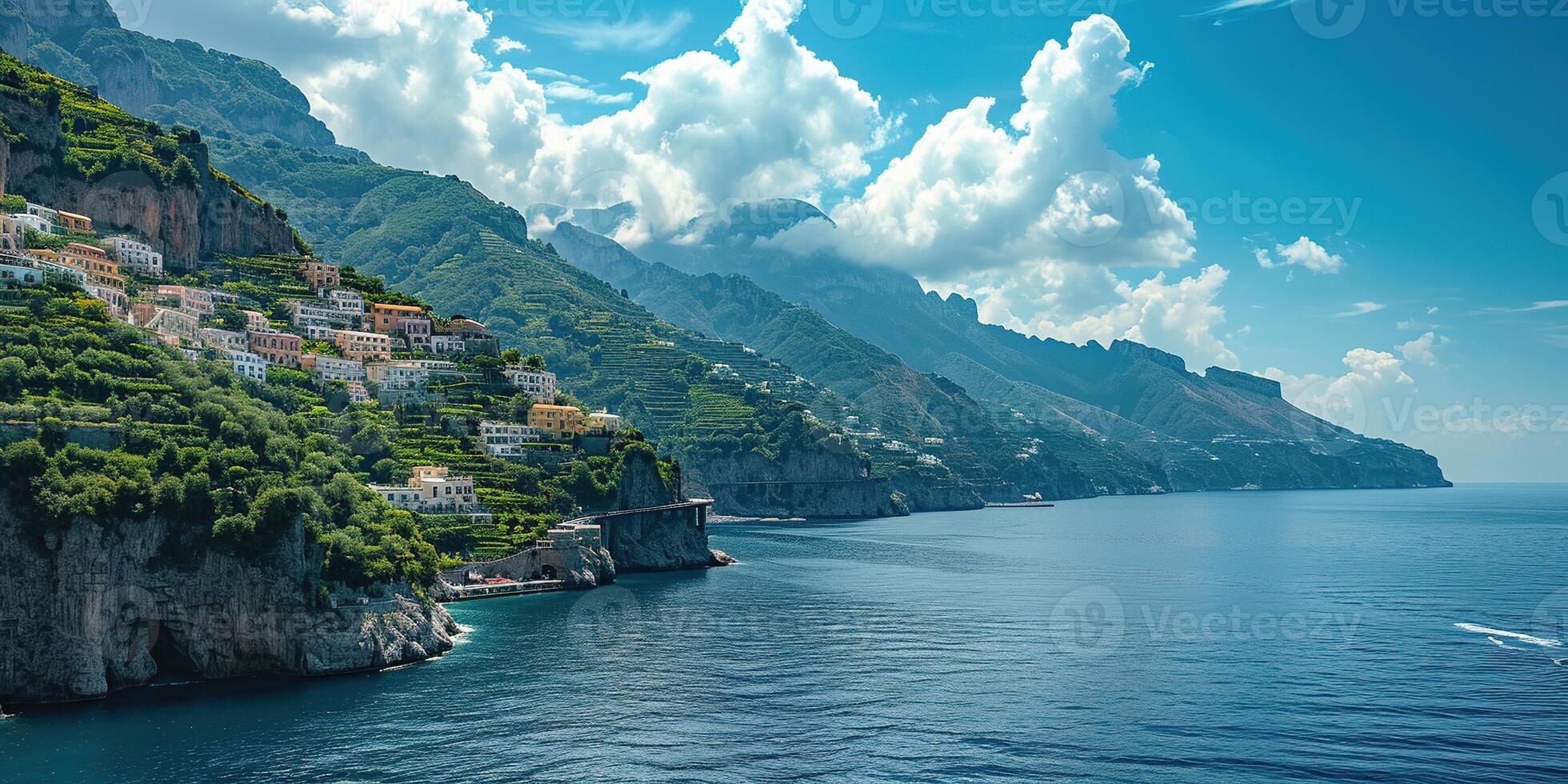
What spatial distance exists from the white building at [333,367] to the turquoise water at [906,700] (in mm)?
50371

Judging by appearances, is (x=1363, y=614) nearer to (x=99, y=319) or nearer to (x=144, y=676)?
(x=144, y=676)

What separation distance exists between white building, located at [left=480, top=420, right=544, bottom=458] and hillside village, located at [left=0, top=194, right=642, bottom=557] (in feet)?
0.61

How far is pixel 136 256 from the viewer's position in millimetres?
152000

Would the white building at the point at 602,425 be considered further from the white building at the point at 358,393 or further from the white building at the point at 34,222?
the white building at the point at 34,222

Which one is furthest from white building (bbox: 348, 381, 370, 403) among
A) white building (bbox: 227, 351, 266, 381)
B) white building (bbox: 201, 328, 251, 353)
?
white building (bbox: 201, 328, 251, 353)

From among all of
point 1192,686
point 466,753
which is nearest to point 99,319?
point 466,753

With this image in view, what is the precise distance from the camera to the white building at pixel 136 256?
148875mm

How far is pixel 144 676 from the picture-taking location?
8038 cm

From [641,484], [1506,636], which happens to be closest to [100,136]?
[641,484]

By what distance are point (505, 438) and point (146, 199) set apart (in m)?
62.9

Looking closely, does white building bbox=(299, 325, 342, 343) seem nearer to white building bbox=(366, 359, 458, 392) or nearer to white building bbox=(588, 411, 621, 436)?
white building bbox=(366, 359, 458, 392)

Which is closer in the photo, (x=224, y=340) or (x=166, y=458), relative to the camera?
(x=166, y=458)

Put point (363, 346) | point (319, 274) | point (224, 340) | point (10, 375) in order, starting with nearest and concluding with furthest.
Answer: point (10, 375) → point (224, 340) → point (363, 346) → point (319, 274)

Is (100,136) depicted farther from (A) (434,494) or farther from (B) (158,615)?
(B) (158,615)
